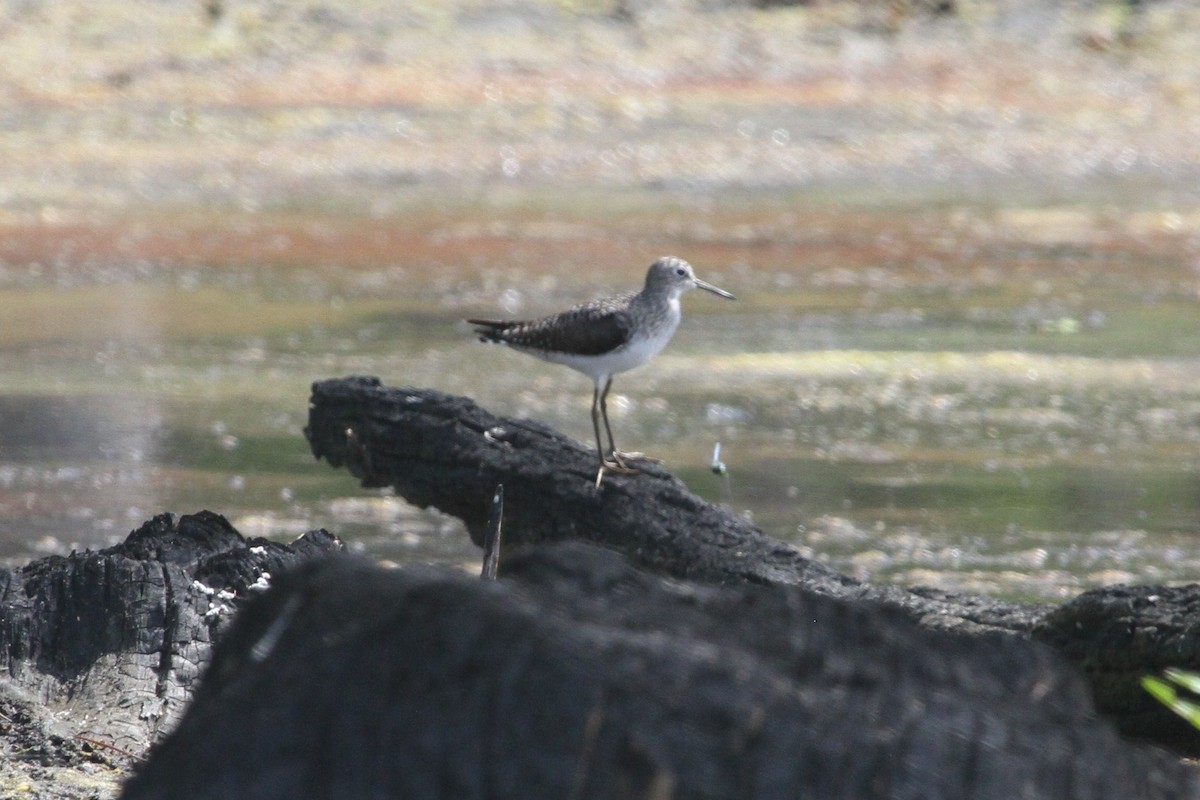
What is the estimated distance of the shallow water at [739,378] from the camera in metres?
8.52

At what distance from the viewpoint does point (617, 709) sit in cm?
202

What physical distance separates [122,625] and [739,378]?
7890 mm

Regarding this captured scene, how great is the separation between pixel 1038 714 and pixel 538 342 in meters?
4.79

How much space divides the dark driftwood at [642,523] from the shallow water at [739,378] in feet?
4.29

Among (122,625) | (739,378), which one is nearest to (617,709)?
(122,625)

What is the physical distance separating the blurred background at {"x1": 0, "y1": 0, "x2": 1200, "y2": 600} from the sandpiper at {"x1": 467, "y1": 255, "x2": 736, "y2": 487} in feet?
3.96

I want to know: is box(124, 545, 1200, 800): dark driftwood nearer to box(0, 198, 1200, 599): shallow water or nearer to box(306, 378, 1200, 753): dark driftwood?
box(306, 378, 1200, 753): dark driftwood

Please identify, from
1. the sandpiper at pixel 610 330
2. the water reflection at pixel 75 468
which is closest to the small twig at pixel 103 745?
the sandpiper at pixel 610 330

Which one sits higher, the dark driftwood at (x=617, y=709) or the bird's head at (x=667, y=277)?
the dark driftwood at (x=617, y=709)

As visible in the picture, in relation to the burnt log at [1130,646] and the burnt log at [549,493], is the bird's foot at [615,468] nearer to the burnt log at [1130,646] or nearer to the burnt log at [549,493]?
the burnt log at [549,493]

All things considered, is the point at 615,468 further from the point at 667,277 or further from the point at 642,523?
the point at 667,277

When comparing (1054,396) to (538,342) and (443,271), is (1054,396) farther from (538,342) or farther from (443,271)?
(443,271)

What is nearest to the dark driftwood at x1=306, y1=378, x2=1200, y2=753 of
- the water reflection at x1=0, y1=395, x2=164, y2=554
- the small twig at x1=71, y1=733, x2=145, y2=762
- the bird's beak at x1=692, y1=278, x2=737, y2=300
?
the bird's beak at x1=692, y1=278, x2=737, y2=300

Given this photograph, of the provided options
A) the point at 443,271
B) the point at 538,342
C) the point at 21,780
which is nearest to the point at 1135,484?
the point at 538,342
